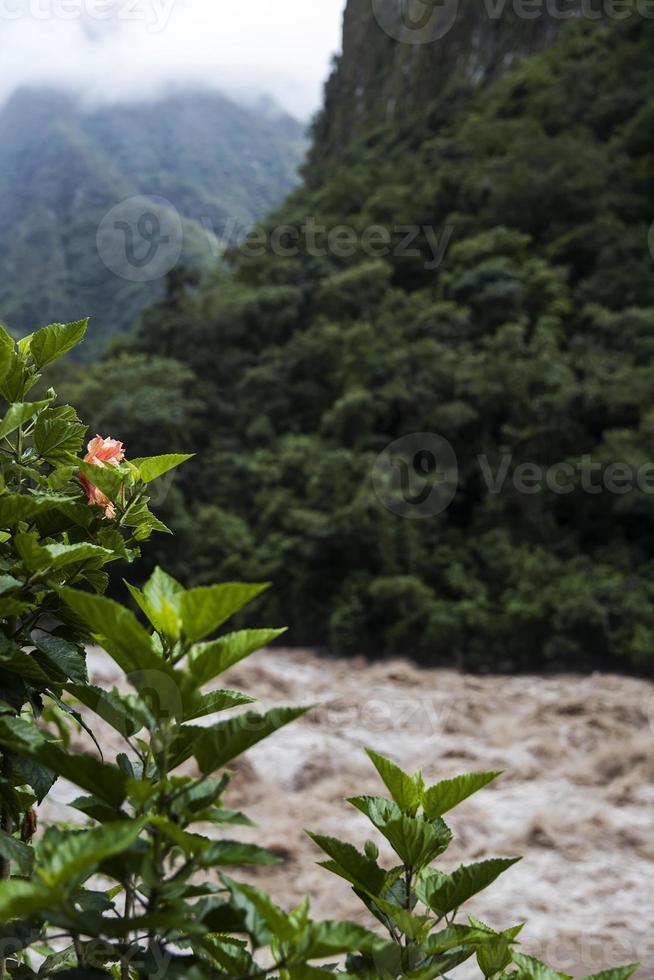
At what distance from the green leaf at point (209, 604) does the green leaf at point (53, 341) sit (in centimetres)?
37

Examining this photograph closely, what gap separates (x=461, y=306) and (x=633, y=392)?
3.52m

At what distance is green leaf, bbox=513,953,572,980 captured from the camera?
576 millimetres

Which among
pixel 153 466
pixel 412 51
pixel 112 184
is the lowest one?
pixel 153 466

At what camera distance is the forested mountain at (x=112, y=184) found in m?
29.2

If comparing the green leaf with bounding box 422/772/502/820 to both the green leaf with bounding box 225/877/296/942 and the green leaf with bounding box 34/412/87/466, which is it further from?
the green leaf with bounding box 34/412/87/466

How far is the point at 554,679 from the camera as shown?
8.00m

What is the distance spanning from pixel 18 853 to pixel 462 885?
12.9 inches

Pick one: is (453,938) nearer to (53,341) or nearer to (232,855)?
(232,855)

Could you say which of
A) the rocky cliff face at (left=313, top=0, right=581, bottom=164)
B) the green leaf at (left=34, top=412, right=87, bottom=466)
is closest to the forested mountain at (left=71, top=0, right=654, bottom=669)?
the rocky cliff face at (left=313, top=0, right=581, bottom=164)

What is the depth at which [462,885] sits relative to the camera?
0.62m

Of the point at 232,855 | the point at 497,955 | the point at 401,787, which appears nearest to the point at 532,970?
the point at 497,955

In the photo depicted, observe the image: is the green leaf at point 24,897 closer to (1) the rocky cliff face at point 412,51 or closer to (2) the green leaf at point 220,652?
(2) the green leaf at point 220,652

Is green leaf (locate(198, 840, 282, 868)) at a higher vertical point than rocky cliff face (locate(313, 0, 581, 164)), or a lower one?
lower

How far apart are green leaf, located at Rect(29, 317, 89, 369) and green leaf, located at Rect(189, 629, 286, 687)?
0.38 meters
